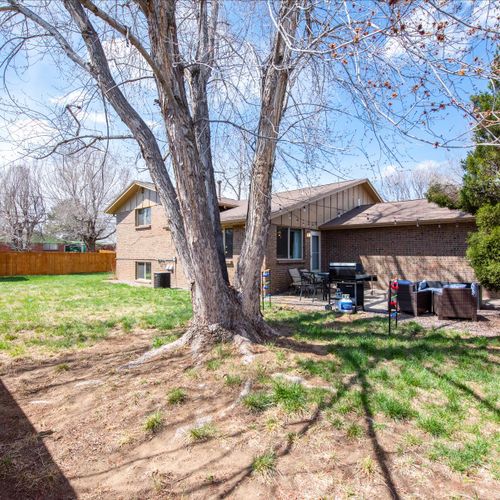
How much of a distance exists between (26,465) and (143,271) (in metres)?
16.0

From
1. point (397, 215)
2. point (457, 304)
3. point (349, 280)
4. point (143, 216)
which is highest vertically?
point (143, 216)

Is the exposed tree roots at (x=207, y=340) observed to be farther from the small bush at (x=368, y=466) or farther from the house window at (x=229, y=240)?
the house window at (x=229, y=240)

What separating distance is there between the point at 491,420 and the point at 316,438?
1686mm

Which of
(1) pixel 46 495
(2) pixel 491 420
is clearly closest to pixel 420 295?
(2) pixel 491 420

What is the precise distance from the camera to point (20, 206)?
1160 inches

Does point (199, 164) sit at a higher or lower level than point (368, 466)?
higher

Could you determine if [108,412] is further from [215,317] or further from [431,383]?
[431,383]

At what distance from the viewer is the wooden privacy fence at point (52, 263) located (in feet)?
79.0

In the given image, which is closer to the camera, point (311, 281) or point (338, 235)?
point (311, 281)

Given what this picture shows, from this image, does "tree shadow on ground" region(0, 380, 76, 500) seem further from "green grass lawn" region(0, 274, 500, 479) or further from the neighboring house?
the neighboring house

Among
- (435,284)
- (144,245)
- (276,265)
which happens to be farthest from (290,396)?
(144,245)

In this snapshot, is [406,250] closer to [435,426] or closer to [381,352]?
[381,352]

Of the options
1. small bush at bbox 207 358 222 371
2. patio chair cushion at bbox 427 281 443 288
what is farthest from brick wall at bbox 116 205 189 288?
small bush at bbox 207 358 222 371

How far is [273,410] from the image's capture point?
3.55m
